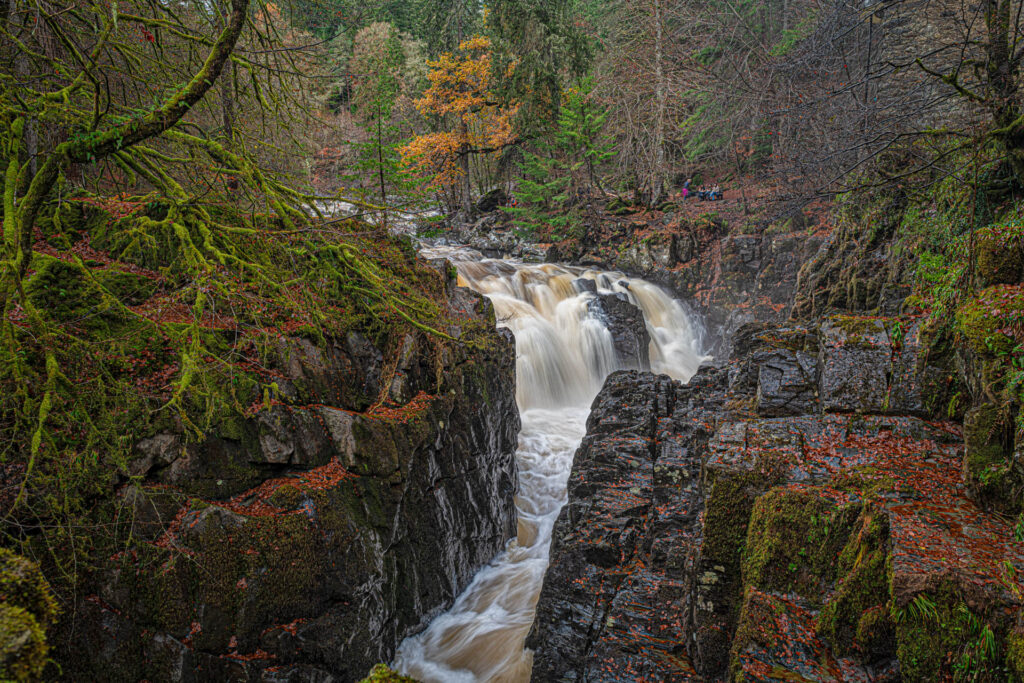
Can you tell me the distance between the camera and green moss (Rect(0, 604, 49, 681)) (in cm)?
130

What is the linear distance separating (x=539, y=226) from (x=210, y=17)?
1635 centimetres

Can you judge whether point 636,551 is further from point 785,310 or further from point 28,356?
point 785,310

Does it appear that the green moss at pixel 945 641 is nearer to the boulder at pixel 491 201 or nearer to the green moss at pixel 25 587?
the green moss at pixel 25 587

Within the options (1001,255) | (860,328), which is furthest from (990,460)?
(860,328)

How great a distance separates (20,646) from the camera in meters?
1.34

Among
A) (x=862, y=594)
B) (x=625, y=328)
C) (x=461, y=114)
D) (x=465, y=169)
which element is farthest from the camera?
(x=465, y=169)

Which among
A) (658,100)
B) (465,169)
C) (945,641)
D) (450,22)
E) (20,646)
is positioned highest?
(450,22)

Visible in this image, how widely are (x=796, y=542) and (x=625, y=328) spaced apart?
11.7 metres

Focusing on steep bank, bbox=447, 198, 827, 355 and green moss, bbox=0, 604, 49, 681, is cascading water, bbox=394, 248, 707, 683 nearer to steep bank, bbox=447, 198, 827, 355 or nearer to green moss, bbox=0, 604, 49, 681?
steep bank, bbox=447, 198, 827, 355

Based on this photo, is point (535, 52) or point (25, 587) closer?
point (25, 587)

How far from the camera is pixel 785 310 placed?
15633mm

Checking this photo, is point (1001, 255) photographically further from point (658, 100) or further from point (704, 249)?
point (658, 100)

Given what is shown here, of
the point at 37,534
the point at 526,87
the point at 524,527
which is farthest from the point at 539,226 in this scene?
the point at 37,534

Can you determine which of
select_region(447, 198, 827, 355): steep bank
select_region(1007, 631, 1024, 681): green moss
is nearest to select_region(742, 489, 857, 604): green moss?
select_region(1007, 631, 1024, 681): green moss
